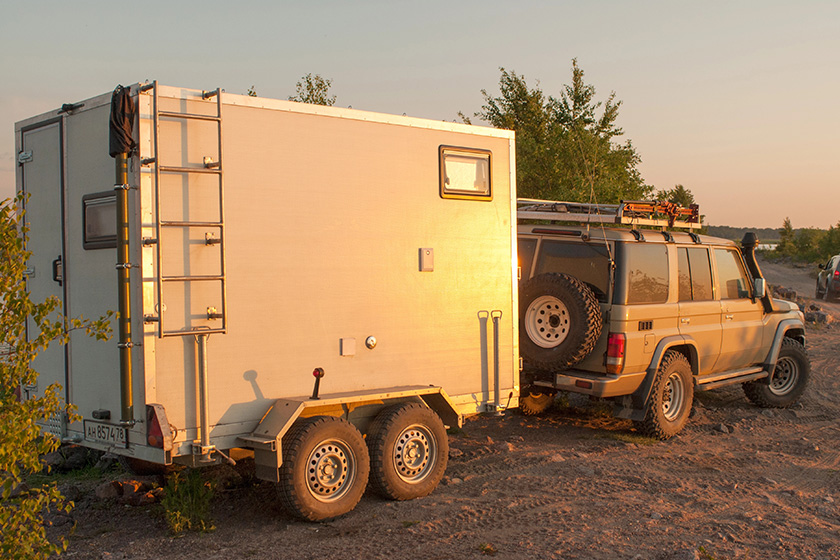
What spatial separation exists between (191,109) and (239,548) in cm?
310

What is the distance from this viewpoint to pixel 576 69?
59.9 feet

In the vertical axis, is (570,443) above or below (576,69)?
below

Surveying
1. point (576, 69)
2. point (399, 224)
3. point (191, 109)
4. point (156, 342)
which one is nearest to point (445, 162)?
point (399, 224)

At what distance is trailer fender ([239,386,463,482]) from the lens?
5609mm

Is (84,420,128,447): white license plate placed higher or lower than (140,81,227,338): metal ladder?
lower

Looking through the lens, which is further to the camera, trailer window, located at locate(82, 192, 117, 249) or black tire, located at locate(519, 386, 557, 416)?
black tire, located at locate(519, 386, 557, 416)

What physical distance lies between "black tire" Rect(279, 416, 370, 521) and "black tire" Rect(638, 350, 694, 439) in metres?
3.81

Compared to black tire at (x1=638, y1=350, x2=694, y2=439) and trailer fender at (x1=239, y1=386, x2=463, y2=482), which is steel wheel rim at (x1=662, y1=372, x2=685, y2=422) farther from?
trailer fender at (x1=239, y1=386, x2=463, y2=482)

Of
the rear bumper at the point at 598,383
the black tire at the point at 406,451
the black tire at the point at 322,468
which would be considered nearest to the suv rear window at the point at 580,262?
the rear bumper at the point at 598,383

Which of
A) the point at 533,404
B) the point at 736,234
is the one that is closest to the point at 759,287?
the point at 533,404

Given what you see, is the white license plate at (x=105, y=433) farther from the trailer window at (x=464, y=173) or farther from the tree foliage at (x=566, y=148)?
the tree foliage at (x=566, y=148)

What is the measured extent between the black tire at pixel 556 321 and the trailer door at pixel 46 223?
15.0 ft

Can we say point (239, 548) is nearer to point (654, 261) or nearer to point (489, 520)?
point (489, 520)

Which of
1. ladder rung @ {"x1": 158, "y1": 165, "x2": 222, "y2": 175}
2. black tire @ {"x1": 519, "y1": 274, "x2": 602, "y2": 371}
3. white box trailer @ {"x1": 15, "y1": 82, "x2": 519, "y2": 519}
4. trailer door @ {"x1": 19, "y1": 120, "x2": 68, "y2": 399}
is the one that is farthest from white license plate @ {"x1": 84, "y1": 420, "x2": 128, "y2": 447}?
black tire @ {"x1": 519, "y1": 274, "x2": 602, "y2": 371}
